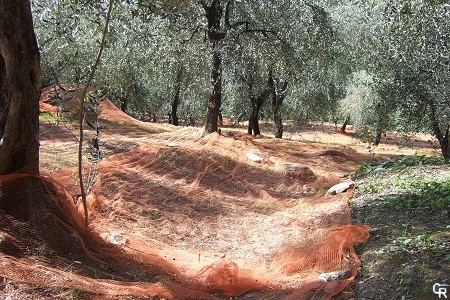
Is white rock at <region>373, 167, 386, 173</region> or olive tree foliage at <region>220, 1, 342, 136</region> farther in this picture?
olive tree foliage at <region>220, 1, 342, 136</region>

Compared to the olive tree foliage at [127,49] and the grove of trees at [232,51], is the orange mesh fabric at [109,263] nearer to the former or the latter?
the grove of trees at [232,51]

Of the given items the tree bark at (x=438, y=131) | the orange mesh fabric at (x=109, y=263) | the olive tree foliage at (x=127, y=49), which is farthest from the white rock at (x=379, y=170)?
the olive tree foliage at (x=127, y=49)

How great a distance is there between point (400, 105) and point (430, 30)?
7.97ft

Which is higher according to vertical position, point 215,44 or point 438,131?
point 215,44

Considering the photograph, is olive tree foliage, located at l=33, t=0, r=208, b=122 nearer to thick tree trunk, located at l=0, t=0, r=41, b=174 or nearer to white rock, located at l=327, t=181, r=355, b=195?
thick tree trunk, located at l=0, t=0, r=41, b=174

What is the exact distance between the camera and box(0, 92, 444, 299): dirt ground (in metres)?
4.91

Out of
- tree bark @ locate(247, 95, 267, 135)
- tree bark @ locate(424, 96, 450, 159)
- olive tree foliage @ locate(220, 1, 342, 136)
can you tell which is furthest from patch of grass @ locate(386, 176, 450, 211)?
tree bark @ locate(247, 95, 267, 135)

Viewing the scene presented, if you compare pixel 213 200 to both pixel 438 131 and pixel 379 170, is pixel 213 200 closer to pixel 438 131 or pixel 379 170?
pixel 379 170

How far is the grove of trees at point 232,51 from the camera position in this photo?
4.36 metres
